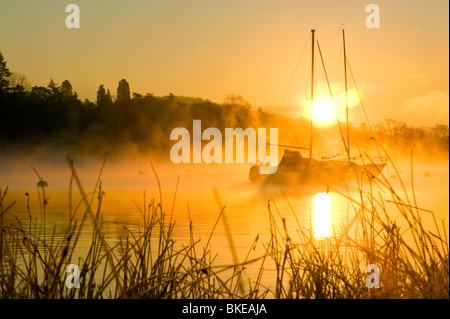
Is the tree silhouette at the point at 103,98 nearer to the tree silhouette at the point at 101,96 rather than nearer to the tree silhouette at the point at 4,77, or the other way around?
the tree silhouette at the point at 101,96

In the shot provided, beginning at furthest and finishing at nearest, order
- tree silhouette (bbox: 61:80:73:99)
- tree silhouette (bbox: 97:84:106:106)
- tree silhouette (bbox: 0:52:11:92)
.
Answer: tree silhouette (bbox: 61:80:73:99)
tree silhouette (bbox: 97:84:106:106)
tree silhouette (bbox: 0:52:11:92)

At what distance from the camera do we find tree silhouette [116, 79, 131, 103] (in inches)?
581

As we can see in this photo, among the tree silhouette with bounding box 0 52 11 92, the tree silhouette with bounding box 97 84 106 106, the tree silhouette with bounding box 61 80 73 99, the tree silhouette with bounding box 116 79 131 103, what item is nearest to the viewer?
the tree silhouette with bounding box 0 52 11 92

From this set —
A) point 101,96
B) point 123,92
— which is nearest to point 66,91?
point 101,96

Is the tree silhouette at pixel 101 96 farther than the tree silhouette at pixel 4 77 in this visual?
Yes

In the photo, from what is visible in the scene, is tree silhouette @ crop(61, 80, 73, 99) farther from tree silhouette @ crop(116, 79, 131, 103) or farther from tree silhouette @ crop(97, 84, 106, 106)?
tree silhouette @ crop(116, 79, 131, 103)

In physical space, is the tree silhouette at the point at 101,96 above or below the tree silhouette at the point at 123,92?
below

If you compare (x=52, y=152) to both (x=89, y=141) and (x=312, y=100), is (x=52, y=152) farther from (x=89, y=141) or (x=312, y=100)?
(x=312, y=100)

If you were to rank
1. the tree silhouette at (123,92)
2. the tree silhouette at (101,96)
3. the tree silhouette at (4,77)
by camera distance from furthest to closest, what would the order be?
the tree silhouette at (123,92) → the tree silhouette at (101,96) → the tree silhouette at (4,77)

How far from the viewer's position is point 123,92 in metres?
15.2

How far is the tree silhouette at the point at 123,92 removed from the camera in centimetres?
1477

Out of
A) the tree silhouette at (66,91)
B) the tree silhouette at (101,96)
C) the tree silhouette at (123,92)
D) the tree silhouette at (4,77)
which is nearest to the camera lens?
the tree silhouette at (4,77)

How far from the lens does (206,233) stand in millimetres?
11711
